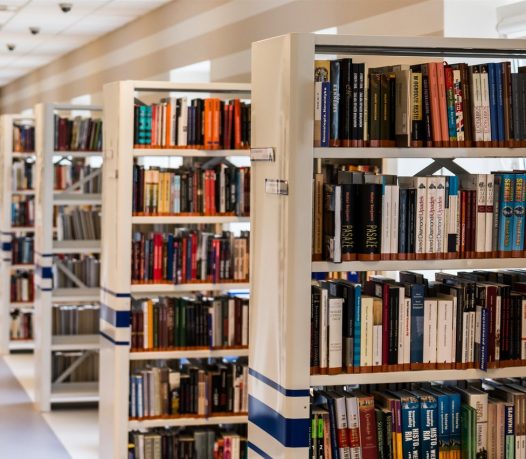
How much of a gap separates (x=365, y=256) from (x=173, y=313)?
253 cm

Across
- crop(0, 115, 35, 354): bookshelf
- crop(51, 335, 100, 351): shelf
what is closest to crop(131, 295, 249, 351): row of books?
crop(51, 335, 100, 351): shelf

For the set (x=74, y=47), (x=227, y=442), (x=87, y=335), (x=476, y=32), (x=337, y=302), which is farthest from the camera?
(x=74, y=47)

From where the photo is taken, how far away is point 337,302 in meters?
3.55

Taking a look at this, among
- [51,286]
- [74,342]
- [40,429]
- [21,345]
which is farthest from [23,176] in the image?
[40,429]

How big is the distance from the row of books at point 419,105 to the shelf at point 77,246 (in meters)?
4.97

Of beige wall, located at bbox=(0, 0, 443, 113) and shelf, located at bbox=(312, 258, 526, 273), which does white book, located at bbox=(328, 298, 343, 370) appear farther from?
beige wall, located at bbox=(0, 0, 443, 113)

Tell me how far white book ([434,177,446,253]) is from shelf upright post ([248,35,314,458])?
0.47m

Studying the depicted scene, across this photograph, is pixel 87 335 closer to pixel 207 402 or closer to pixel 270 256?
pixel 207 402

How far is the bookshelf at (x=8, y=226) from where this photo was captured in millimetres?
10461

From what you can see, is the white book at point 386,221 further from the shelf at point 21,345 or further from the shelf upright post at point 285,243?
the shelf at point 21,345

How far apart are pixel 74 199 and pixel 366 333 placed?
5052mm

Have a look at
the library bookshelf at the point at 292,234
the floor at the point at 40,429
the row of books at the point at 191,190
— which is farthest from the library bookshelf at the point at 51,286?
the library bookshelf at the point at 292,234

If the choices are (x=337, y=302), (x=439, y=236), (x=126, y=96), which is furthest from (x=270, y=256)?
(x=126, y=96)

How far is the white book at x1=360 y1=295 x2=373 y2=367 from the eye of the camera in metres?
3.59
